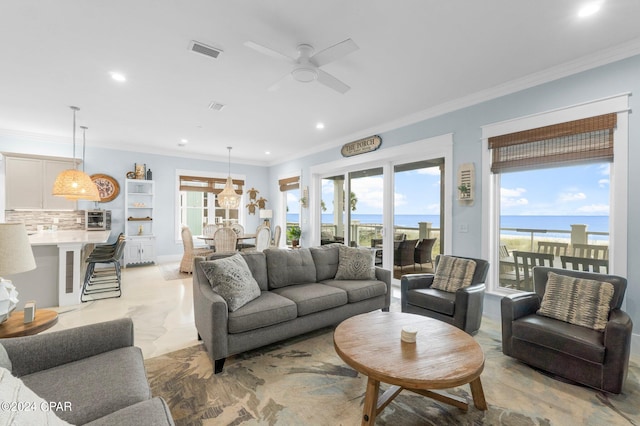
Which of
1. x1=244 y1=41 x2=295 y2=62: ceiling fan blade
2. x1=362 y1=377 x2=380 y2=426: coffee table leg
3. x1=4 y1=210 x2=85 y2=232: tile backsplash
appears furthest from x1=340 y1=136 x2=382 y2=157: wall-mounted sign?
x1=4 y1=210 x2=85 y2=232: tile backsplash

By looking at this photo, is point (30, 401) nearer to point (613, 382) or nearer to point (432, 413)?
point (432, 413)

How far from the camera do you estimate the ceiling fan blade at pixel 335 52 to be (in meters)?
2.09

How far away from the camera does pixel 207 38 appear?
8.15 ft

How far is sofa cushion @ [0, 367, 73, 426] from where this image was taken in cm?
76

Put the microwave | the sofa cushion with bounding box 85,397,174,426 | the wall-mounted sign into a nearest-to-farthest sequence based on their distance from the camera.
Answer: the sofa cushion with bounding box 85,397,174,426
the wall-mounted sign
the microwave

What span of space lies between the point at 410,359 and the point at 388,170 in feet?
12.0

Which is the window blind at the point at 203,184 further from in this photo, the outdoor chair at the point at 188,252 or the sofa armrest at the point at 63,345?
the sofa armrest at the point at 63,345

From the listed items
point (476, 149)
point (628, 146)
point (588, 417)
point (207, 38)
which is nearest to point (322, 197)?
point (476, 149)

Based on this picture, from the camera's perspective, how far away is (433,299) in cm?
307

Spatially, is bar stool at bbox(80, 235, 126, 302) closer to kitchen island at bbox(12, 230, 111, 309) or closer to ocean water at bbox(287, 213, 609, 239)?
kitchen island at bbox(12, 230, 111, 309)

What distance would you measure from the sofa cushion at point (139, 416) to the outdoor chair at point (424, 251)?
4.06m

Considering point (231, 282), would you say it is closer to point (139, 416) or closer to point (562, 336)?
point (139, 416)

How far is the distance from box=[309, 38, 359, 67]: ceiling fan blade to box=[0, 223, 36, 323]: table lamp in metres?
2.34

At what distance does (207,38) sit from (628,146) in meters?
3.96
